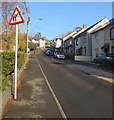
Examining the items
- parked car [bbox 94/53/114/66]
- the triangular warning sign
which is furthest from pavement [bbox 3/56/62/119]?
parked car [bbox 94/53/114/66]

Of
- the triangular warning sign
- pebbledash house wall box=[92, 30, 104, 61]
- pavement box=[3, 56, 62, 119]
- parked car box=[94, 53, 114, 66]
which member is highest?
pebbledash house wall box=[92, 30, 104, 61]

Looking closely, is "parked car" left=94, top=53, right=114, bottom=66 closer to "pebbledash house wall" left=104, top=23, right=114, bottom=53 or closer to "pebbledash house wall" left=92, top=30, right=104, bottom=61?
"pebbledash house wall" left=104, top=23, right=114, bottom=53

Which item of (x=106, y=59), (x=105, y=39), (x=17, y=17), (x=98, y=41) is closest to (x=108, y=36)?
(x=105, y=39)

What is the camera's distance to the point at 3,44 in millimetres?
18375

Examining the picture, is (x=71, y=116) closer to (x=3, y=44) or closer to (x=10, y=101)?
(x=10, y=101)

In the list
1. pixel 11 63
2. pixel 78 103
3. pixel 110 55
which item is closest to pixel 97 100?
pixel 78 103

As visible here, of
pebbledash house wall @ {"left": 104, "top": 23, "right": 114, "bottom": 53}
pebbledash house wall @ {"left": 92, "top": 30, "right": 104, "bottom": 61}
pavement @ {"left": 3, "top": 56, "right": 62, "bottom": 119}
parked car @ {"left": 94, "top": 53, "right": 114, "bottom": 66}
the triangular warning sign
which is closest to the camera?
pavement @ {"left": 3, "top": 56, "right": 62, "bottom": 119}

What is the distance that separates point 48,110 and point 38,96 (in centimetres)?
148

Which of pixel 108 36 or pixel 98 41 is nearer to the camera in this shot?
pixel 108 36

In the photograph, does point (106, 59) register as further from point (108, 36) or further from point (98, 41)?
point (98, 41)

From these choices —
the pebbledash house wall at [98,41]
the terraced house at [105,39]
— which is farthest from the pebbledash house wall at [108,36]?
the pebbledash house wall at [98,41]

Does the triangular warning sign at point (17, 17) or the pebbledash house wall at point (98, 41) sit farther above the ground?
the pebbledash house wall at point (98, 41)

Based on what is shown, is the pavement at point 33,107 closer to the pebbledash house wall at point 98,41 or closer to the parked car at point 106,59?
the parked car at point 106,59

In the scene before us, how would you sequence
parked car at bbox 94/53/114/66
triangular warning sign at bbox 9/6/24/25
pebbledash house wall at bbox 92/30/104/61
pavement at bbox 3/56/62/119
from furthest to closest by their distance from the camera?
pebbledash house wall at bbox 92/30/104/61 → parked car at bbox 94/53/114/66 → triangular warning sign at bbox 9/6/24/25 → pavement at bbox 3/56/62/119
